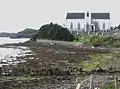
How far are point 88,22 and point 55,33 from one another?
26.8 meters

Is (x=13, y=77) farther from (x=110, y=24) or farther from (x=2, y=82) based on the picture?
(x=110, y=24)

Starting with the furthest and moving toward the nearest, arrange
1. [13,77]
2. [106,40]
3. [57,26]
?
[57,26] < [106,40] < [13,77]

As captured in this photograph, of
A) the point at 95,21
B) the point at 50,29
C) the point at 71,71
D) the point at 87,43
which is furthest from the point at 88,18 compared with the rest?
the point at 71,71

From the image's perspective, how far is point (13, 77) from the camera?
2958 centimetres

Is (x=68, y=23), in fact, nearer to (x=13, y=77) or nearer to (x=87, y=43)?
(x=87, y=43)

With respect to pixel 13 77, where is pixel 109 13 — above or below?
above

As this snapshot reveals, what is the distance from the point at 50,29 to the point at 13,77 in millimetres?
113375

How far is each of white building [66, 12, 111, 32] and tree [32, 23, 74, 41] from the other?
1466 centimetres

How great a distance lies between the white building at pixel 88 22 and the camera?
151 m

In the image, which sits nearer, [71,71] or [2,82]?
[2,82]

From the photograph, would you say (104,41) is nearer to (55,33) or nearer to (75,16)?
(55,33)

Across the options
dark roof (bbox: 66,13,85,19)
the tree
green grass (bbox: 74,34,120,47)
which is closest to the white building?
dark roof (bbox: 66,13,85,19)

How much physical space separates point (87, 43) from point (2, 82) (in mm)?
76805

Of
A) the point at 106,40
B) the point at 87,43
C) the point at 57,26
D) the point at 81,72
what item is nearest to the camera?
the point at 81,72
